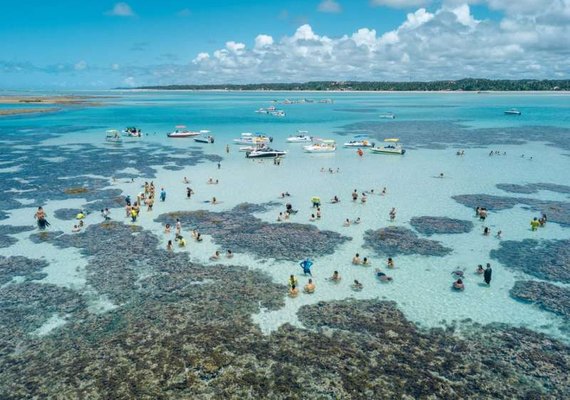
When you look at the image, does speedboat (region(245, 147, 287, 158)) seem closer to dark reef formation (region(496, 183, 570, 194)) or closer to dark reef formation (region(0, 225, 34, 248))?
dark reef formation (region(496, 183, 570, 194))

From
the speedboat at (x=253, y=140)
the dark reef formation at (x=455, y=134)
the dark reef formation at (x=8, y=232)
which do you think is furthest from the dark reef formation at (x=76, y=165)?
the dark reef formation at (x=455, y=134)

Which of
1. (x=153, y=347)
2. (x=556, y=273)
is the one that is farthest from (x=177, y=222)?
(x=556, y=273)

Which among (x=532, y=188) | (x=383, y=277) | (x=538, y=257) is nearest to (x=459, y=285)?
(x=383, y=277)

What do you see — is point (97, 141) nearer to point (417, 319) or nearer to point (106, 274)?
point (106, 274)

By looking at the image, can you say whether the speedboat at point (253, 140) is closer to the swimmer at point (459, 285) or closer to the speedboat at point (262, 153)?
the speedboat at point (262, 153)

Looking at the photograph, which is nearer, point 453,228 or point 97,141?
point 453,228
